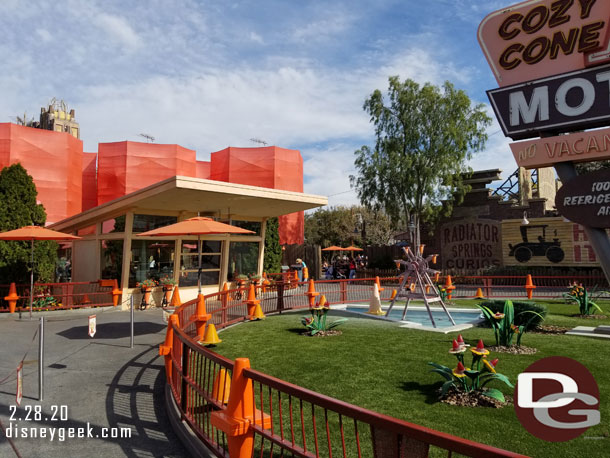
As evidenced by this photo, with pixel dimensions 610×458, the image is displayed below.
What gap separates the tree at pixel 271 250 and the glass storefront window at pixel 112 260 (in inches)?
439

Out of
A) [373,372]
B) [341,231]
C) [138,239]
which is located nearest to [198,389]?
[373,372]

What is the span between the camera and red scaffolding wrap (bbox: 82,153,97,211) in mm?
36534

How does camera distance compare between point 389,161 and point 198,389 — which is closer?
point 198,389

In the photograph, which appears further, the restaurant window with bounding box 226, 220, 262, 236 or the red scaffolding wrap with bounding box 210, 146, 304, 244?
the red scaffolding wrap with bounding box 210, 146, 304, 244

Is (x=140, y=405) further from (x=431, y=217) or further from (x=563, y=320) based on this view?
(x=431, y=217)

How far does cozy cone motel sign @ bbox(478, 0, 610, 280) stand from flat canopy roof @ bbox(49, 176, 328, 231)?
8.33 meters

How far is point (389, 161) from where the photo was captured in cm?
2952

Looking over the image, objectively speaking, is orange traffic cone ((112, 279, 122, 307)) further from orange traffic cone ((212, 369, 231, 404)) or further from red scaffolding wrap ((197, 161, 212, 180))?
red scaffolding wrap ((197, 161, 212, 180))

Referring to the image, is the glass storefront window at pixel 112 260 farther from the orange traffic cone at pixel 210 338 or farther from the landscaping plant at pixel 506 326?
the landscaping plant at pixel 506 326

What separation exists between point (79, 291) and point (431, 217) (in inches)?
859

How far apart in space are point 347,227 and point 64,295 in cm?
3644

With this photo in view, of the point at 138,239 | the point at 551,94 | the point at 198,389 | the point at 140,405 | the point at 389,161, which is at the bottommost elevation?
the point at 140,405

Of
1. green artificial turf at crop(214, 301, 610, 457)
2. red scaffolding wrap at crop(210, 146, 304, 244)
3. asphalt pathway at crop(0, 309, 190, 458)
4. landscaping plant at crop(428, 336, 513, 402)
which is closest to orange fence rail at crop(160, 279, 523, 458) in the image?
asphalt pathway at crop(0, 309, 190, 458)

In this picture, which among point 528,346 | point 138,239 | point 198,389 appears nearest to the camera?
point 198,389
